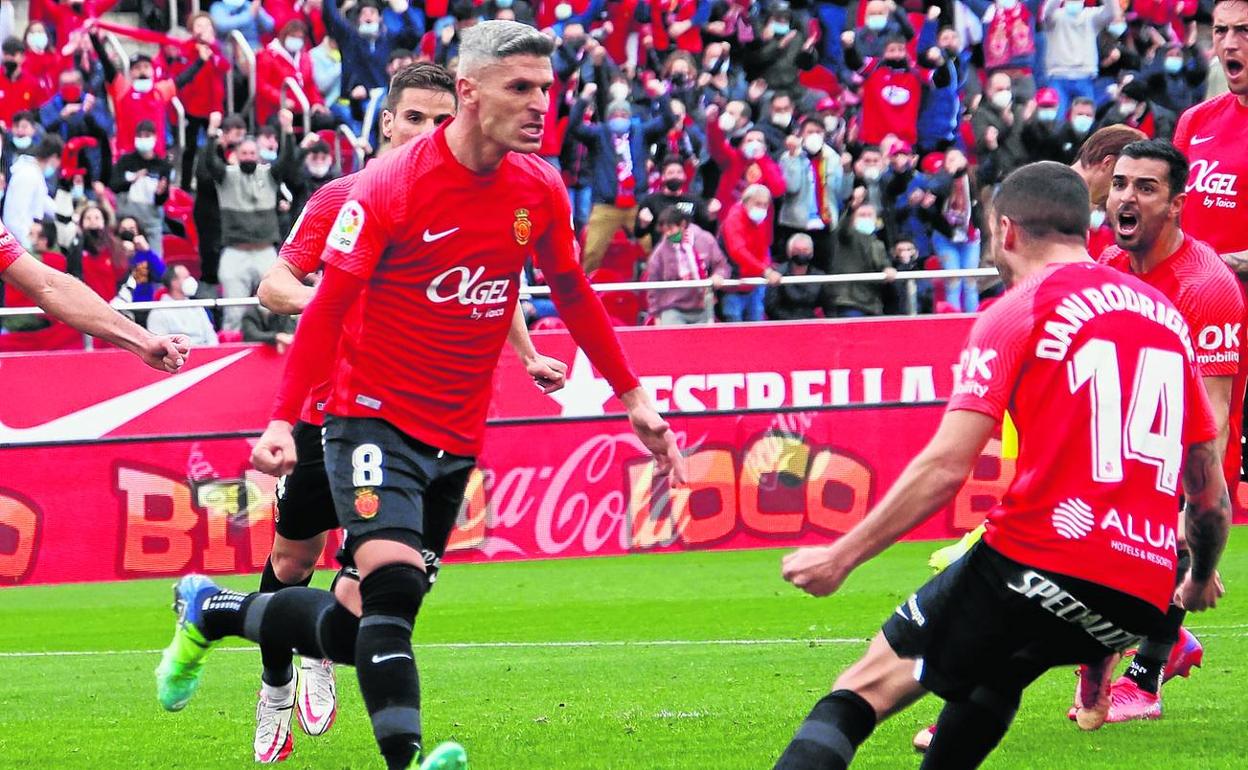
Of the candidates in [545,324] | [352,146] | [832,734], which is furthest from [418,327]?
[352,146]

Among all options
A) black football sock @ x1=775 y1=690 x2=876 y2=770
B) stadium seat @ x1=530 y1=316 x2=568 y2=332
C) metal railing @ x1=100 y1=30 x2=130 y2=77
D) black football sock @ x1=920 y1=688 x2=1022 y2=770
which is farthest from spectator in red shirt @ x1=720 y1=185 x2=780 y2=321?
black football sock @ x1=775 y1=690 x2=876 y2=770

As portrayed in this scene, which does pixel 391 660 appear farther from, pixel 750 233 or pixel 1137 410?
pixel 750 233

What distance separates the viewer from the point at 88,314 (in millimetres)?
6922

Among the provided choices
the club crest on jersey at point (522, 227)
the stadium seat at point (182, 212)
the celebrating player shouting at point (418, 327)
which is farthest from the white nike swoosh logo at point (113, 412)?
the club crest on jersey at point (522, 227)

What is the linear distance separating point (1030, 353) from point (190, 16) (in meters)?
A: 17.2

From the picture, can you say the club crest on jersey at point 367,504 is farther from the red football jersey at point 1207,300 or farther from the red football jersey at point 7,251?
the red football jersey at point 1207,300

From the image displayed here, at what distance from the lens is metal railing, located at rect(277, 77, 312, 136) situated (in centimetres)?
1991

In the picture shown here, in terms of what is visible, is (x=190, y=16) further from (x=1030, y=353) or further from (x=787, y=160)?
(x=1030, y=353)

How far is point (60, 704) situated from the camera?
9508 mm

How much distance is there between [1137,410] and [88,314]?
377 centimetres

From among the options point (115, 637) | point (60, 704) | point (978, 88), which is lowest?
point (115, 637)

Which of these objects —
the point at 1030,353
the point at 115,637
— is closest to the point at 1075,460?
the point at 1030,353

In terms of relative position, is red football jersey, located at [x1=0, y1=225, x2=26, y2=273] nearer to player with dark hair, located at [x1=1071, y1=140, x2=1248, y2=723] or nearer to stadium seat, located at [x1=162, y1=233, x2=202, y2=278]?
Result: player with dark hair, located at [x1=1071, y1=140, x2=1248, y2=723]

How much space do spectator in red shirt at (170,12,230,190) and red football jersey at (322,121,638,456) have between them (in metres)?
14.0
